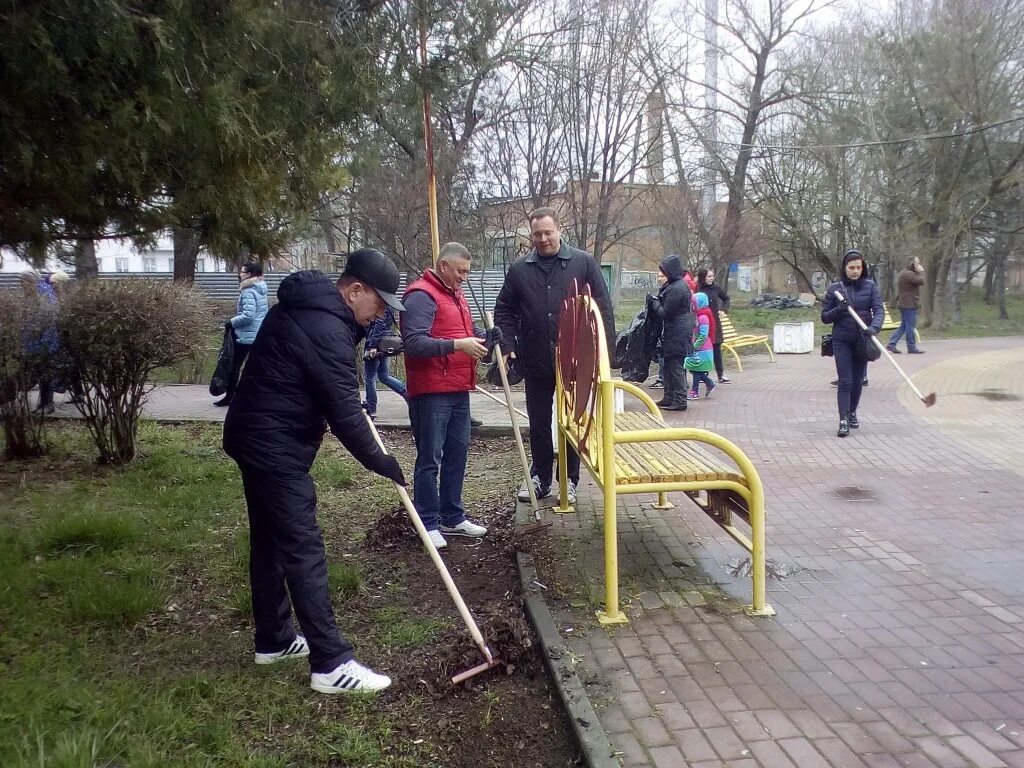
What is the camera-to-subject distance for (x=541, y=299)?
5137mm

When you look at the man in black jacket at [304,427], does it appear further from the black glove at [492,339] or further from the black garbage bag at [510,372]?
the black garbage bag at [510,372]

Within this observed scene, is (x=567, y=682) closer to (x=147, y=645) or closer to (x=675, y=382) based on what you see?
(x=147, y=645)

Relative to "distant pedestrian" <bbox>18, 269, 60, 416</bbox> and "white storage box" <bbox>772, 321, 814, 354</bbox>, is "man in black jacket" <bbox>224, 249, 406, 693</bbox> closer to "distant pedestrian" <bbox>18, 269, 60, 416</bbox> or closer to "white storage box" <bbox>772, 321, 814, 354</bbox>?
"distant pedestrian" <bbox>18, 269, 60, 416</bbox>

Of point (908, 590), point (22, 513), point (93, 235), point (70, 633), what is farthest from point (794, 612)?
point (22, 513)

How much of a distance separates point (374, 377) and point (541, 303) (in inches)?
158

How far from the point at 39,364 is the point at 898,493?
6.58 meters

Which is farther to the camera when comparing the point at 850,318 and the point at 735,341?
the point at 735,341

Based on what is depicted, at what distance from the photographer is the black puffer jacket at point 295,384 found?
3064 millimetres

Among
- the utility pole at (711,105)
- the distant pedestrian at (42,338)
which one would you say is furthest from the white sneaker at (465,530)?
the utility pole at (711,105)

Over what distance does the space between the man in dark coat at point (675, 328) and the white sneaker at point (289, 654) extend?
6524 millimetres

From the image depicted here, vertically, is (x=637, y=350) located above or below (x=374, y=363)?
below

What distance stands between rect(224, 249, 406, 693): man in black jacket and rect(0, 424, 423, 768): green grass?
295 mm

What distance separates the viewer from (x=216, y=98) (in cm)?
350

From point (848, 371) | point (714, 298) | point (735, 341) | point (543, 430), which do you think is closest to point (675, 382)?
point (848, 371)
